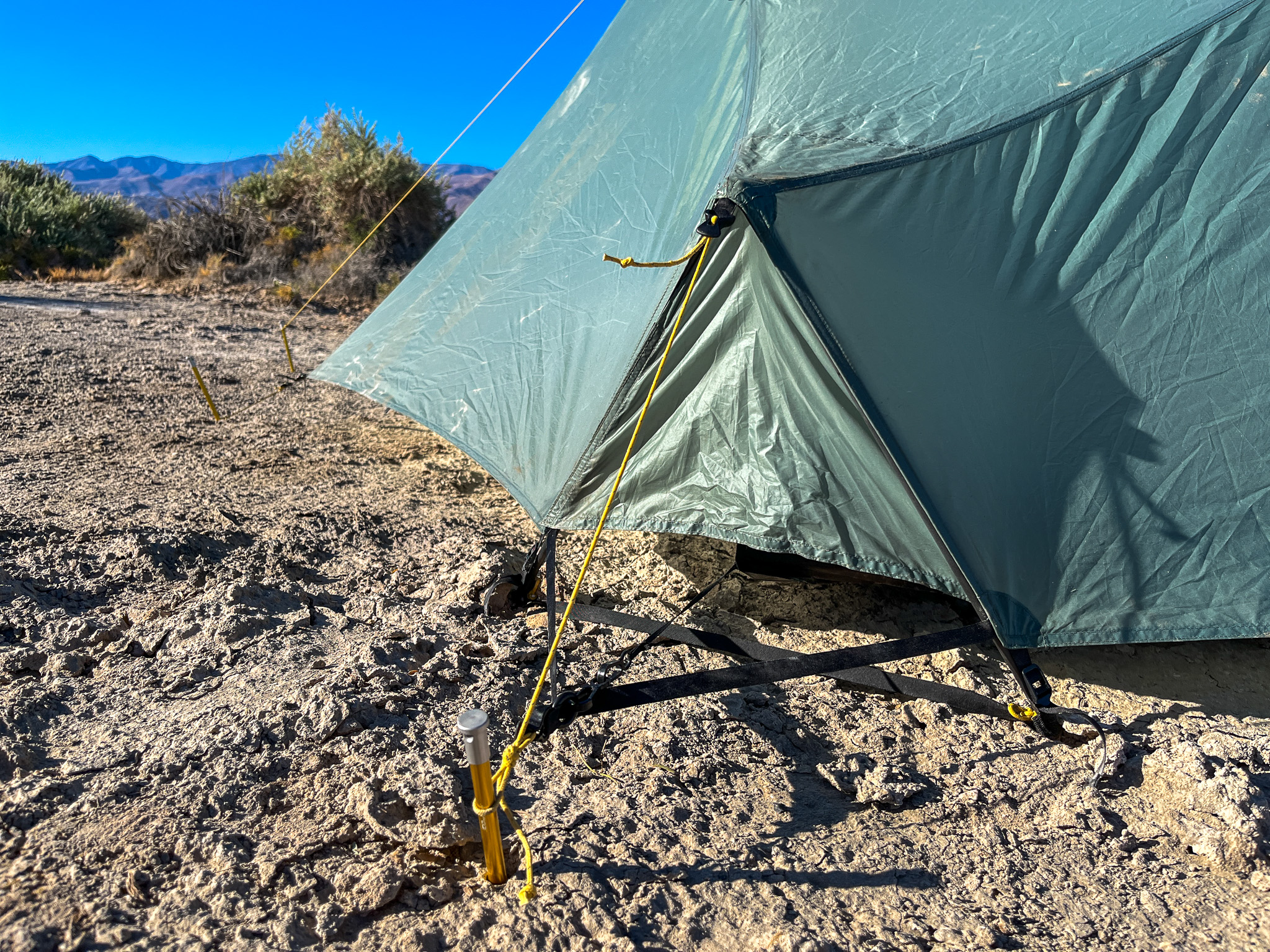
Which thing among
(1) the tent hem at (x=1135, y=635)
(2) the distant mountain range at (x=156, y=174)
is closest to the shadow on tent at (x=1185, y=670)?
(1) the tent hem at (x=1135, y=635)

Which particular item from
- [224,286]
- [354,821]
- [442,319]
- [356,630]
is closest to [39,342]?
[224,286]

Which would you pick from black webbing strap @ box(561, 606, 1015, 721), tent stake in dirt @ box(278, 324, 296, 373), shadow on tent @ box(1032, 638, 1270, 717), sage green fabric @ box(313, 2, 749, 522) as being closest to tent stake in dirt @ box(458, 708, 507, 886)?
black webbing strap @ box(561, 606, 1015, 721)

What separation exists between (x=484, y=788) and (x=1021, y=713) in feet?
5.87

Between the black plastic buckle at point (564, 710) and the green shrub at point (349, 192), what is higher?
the green shrub at point (349, 192)

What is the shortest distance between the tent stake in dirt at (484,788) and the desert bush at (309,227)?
1031 centimetres

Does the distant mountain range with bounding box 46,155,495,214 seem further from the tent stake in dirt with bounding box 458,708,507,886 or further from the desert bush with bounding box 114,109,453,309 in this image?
the tent stake in dirt with bounding box 458,708,507,886

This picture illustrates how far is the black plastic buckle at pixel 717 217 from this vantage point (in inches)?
95.3

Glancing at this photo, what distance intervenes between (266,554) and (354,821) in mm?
1859

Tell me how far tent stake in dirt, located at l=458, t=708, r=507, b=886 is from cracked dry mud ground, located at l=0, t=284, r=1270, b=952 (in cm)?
7

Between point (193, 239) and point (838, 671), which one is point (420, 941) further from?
point (193, 239)

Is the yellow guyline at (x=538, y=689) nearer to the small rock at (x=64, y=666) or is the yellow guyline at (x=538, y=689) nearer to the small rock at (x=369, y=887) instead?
the small rock at (x=369, y=887)

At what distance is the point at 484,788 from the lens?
1.93 metres

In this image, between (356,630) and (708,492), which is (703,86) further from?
(356,630)

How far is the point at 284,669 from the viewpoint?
289cm
